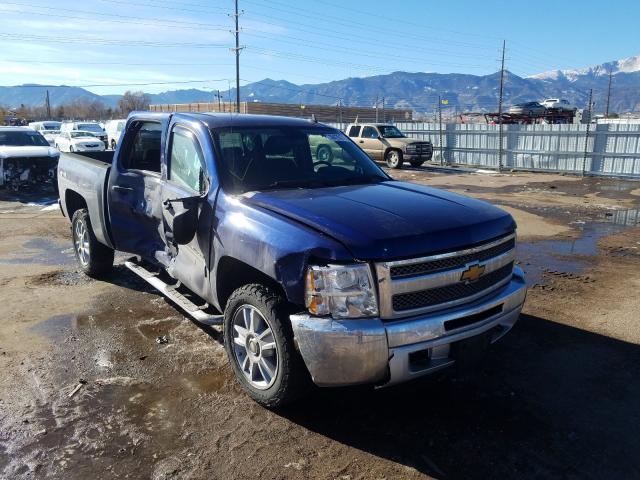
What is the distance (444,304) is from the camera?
3191 millimetres

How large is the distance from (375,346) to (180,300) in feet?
7.22

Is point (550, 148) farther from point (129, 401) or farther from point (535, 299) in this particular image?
point (129, 401)

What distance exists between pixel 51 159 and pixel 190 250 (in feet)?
40.3

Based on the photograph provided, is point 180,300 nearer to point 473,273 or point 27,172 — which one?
point 473,273

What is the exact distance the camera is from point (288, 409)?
11.6 ft

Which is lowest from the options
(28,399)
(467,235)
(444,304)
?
(28,399)

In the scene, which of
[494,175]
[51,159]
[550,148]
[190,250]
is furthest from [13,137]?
[550,148]

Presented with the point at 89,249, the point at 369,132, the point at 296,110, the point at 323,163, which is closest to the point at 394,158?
the point at 369,132

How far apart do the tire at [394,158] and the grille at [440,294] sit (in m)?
19.3

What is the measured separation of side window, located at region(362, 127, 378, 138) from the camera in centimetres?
2305

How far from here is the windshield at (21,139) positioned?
1491cm

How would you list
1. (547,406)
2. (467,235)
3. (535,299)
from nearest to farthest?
1. (467,235)
2. (547,406)
3. (535,299)

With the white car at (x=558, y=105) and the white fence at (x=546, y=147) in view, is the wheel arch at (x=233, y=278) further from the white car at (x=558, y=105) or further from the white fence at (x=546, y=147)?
the white car at (x=558, y=105)

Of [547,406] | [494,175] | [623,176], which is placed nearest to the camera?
[547,406]
